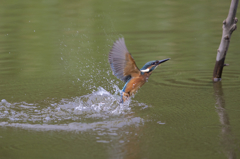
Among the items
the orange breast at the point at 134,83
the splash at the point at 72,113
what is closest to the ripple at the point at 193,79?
the splash at the point at 72,113

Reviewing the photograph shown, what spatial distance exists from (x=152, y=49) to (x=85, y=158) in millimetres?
4444

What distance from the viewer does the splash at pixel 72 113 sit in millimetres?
3670

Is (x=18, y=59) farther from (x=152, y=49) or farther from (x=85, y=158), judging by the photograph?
(x=85, y=158)

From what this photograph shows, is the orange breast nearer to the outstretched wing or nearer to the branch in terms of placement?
the outstretched wing

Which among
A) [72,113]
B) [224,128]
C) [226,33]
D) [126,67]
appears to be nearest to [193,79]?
[226,33]

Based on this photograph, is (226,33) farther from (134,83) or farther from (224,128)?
(224,128)

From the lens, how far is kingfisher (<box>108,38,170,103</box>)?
3.73 metres

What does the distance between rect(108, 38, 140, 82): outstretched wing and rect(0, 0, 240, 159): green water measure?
1.27ft

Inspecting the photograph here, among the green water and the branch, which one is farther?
the branch

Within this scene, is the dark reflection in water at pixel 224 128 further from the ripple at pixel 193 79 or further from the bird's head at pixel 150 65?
the bird's head at pixel 150 65

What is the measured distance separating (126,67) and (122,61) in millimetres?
100

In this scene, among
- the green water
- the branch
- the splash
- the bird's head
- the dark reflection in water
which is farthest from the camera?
the branch

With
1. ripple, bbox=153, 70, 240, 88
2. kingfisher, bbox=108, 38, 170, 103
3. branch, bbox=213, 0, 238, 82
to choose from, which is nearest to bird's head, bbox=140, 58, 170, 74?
kingfisher, bbox=108, 38, 170, 103

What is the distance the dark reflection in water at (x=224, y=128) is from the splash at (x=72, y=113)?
2.62ft
